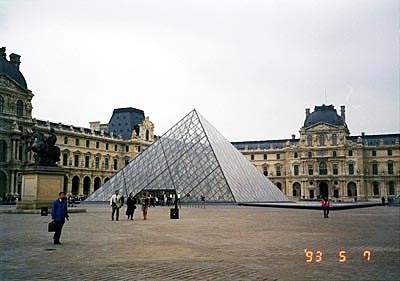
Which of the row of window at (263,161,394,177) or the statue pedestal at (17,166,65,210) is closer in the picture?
the statue pedestal at (17,166,65,210)

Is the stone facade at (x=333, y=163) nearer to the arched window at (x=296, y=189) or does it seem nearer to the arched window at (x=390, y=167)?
the arched window at (x=296, y=189)

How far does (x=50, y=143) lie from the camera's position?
21.9 meters

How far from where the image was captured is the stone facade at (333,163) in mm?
78562

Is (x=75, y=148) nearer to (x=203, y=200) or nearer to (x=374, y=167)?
(x=203, y=200)

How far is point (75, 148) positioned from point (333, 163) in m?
44.9

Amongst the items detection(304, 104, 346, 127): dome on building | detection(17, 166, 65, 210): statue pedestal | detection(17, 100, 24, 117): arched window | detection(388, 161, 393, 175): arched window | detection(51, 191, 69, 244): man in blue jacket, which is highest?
detection(304, 104, 346, 127): dome on building

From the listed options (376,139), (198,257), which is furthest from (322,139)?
(198,257)

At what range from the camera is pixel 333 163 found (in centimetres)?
8181

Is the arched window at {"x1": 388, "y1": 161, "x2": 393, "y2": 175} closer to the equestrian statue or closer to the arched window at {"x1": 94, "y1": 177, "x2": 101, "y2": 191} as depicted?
the arched window at {"x1": 94, "y1": 177, "x2": 101, "y2": 191}

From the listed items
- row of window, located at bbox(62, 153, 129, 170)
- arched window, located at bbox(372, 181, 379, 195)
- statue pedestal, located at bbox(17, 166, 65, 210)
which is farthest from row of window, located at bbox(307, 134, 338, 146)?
statue pedestal, located at bbox(17, 166, 65, 210)

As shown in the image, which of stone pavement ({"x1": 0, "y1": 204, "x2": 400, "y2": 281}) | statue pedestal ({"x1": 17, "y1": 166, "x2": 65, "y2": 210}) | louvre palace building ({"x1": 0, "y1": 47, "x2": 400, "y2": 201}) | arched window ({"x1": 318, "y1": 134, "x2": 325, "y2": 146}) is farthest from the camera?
arched window ({"x1": 318, "y1": 134, "x2": 325, "y2": 146})

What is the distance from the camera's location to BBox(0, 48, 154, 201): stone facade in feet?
152

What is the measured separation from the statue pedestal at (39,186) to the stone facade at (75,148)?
22.5m

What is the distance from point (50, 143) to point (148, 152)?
1657 cm
